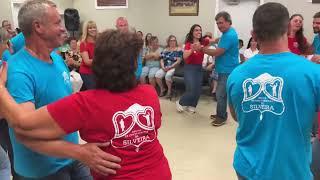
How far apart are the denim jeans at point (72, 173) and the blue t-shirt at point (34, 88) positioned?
1.2 inches

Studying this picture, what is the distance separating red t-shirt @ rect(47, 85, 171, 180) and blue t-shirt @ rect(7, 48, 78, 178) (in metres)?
0.35

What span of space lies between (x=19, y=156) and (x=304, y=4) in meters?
5.58

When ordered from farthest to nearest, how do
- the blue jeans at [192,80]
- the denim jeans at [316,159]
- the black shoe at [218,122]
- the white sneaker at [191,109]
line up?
the white sneaker at [191,109]
the blue jeans at [192,80]
the black shoe at [218,122]
the denim jeans at [316,159]

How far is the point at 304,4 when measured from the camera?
5.87 meters

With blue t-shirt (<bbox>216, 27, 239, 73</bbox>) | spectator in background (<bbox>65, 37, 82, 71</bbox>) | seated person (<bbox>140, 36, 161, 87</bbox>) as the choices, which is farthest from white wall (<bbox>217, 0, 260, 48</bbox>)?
spectator in background (<bbox>65, 37, 82, 71</bbox>)

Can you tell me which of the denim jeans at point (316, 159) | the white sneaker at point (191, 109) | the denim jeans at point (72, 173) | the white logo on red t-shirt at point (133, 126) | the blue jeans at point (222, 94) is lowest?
the white sneaker at point (191, 109)

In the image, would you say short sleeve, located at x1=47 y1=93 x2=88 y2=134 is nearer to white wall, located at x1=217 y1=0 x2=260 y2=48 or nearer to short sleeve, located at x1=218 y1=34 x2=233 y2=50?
short sleeve, located at x1=218 y1=34 x2=233 y2=50

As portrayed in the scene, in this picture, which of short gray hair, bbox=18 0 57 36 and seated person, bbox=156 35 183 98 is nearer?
short gray hair, bbox=18 0 57 36

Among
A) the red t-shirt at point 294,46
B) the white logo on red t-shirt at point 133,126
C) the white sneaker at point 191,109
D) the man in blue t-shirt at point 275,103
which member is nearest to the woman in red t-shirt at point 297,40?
the red t-shirt at point 294,46

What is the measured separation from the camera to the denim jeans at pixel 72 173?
161 cm

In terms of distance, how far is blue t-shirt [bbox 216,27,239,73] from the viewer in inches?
171

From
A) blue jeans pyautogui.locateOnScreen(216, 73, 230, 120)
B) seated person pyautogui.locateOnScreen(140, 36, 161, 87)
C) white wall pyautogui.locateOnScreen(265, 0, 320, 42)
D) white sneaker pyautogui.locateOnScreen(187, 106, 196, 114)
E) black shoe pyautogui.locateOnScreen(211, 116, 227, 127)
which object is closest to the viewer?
blue jeans pyautogui.locateOnScreen(216, 73, 230, 120)

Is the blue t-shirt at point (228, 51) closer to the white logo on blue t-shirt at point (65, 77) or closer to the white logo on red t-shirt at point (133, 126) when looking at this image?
the white logo on blue t-shirt at point (65, 77)

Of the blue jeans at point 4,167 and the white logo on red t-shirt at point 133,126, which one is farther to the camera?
→ the blue jeans at point 4,167
